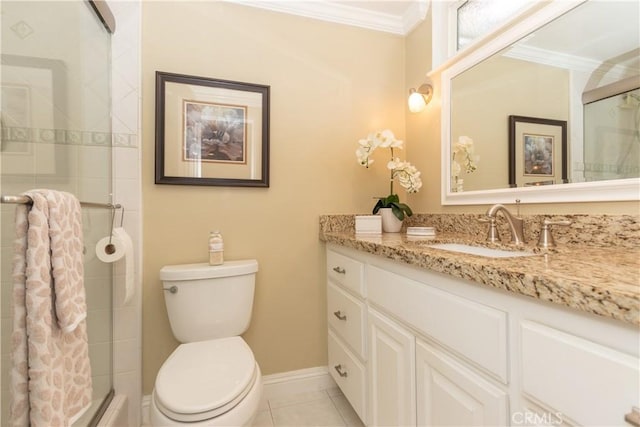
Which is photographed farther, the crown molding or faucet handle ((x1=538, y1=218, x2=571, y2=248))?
the crown molding

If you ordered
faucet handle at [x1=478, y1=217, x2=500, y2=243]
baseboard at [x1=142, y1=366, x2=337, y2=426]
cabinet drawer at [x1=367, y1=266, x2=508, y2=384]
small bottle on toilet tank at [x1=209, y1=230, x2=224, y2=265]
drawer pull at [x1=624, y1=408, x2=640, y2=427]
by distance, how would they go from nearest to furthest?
drawer pull at [x1=624, y1=408, x2=640, y2=427], cabinet drawer at [x1=367, y1=266, x2=508, y2=384], faucet handle at [x1=478, y1=217, x2=500, y2=243], small bottle on toilet tank at [x1=209, y1=230, x2=224, y2=265], baseboard at [x1=142, y1=366, x2=337, y2=426]

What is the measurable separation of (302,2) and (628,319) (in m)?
Answer: 1.93

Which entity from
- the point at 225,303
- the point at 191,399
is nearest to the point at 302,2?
the point at 225,303

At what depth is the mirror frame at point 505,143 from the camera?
3.01 ft

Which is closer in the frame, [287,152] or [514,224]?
[514,224]

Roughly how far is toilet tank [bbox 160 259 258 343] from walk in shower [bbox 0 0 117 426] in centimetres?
31

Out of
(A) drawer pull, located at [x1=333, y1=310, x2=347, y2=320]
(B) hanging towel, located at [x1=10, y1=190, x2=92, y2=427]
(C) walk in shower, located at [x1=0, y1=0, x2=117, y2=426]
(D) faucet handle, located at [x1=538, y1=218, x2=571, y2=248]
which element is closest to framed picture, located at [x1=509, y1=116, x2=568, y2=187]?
(D) faucet handle, located at [x1=538, y1=218, x2=571, y2=248]

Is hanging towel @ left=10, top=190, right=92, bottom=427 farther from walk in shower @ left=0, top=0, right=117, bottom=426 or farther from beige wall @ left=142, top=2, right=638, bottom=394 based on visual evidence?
beige wall @ left=142, top=2, right=638, bottom=394

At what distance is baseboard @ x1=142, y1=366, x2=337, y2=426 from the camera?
1632mm

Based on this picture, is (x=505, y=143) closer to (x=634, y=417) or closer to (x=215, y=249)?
(x=634, y=417)

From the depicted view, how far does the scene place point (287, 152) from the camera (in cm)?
168

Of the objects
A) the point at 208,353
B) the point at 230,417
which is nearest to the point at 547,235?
the point at 230,417

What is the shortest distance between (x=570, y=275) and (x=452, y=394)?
0.44 meters

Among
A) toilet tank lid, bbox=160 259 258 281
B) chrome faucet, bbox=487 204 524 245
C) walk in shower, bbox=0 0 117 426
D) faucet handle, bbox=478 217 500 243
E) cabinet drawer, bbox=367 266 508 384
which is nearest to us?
cabinet drawer, bbox=367 266 508 384
